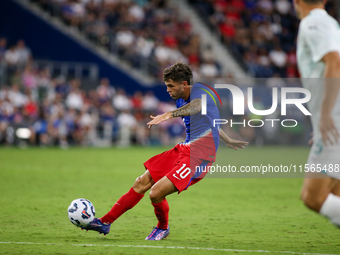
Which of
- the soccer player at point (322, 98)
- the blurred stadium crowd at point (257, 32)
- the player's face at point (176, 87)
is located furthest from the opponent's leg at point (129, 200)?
the blurred stadium crowd at point (257, 32)

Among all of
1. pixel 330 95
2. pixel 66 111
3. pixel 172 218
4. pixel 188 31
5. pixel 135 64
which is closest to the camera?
pixel 330 95

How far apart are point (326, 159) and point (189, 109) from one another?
77.8 inches

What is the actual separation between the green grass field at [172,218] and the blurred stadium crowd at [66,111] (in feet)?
24.9

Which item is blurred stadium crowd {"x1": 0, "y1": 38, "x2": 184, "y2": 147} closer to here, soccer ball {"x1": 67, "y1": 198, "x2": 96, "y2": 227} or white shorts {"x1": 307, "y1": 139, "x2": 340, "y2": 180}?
soccer ball {"x1": 67, "y1": 198, "x2": 96, "y2": 227}

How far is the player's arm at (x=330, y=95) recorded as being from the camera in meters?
3.48

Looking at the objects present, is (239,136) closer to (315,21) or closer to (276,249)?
(276,249)

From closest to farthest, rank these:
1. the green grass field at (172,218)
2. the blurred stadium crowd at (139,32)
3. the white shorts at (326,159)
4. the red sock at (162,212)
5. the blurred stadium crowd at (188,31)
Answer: the white shorts at (326,159), the green grass field at (172,218), the red sock at (162,212), the blurred stadium crowd at (139,32), the blurred stadium crowd at (188,31)

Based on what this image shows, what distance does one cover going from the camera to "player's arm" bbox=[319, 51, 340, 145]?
3.48 m

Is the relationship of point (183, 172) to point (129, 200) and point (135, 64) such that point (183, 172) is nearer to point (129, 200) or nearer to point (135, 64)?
point (129, 200)

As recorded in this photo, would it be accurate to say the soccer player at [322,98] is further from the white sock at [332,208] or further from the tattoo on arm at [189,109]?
the tattoo on arm at [189,109]

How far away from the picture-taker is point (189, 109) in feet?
17.3

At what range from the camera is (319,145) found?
3.65 m

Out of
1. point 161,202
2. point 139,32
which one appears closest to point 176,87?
point 161,202

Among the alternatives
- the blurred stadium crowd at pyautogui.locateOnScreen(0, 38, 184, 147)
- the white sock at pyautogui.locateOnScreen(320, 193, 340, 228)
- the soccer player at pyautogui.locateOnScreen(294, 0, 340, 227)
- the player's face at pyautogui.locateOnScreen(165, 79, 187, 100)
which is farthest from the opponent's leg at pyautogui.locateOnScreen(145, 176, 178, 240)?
the blurred stadium crowd at pyautogui.locateOnScreen(0, 38, 184, 147)
